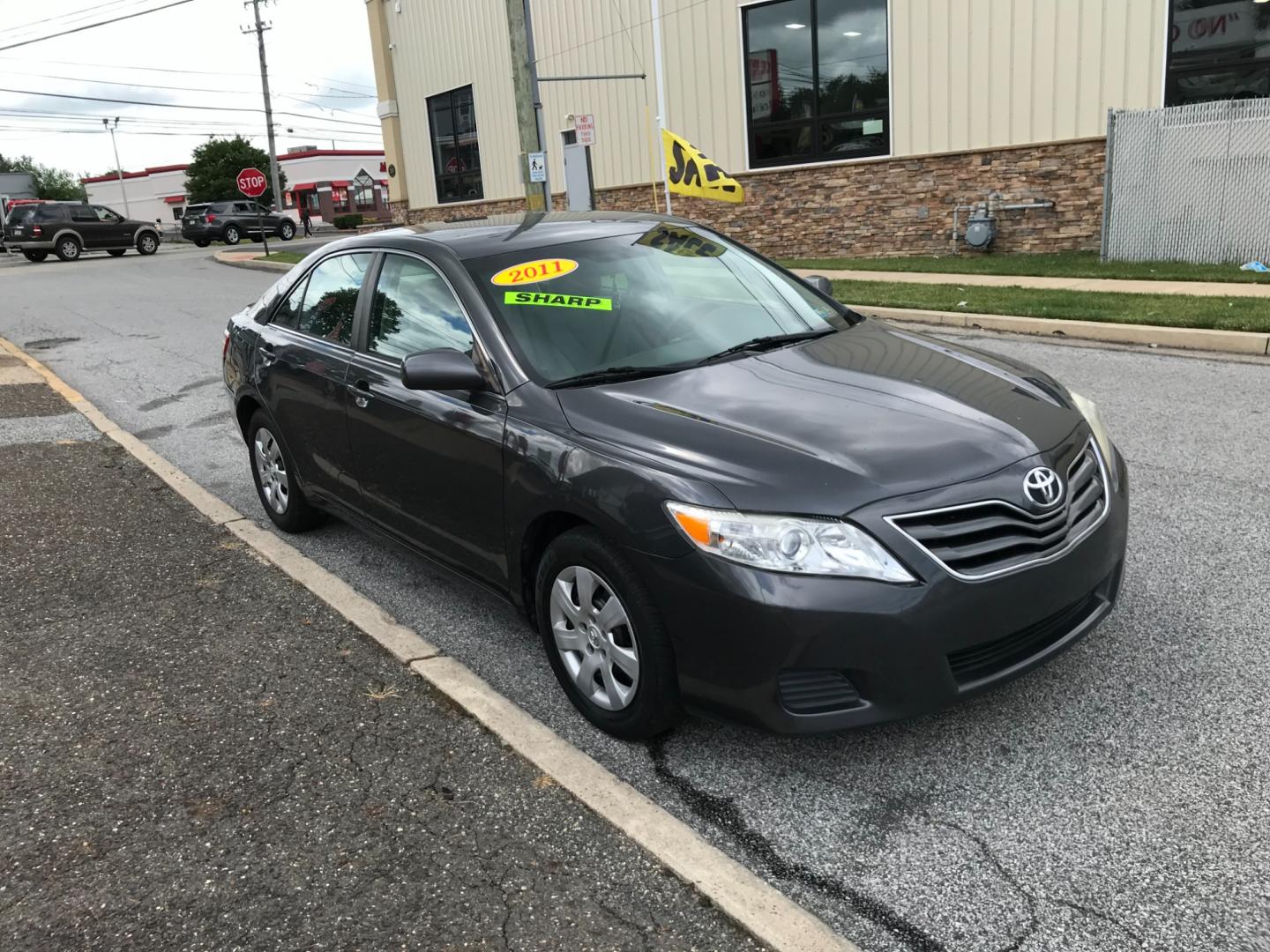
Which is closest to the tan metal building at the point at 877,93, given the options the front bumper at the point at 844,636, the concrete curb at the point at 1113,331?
the concrete curb at the point at 1113,331

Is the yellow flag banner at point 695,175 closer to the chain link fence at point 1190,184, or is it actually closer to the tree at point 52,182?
the chain link fence at point 1190,184

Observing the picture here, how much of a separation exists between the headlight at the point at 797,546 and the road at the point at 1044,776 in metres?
0.67

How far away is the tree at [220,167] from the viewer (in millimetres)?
73062

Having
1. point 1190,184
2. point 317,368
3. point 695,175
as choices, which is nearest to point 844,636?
point 317,368

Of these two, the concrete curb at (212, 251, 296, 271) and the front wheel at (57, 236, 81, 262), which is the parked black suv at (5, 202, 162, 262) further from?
the concrete curb at (212, 251, 296, 271)

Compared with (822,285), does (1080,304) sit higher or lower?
lower

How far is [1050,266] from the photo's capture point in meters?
14.7

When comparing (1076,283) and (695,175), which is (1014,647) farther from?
(695,175)

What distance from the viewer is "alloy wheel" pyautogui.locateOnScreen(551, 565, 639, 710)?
10.4ft

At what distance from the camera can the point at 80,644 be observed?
4.32 metres

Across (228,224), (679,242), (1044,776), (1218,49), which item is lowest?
(1044,776)

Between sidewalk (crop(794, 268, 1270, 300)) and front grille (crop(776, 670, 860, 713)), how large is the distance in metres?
9.84

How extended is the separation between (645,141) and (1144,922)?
2127 cm

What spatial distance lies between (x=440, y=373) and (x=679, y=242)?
4.83 ft
